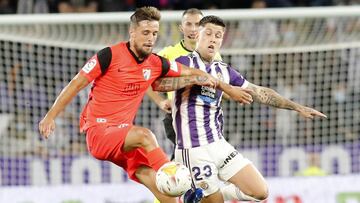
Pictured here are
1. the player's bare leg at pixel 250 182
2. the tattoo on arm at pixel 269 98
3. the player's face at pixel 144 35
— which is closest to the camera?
the player's face at pixel 144 35

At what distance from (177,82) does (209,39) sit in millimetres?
429

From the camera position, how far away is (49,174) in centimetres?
1237

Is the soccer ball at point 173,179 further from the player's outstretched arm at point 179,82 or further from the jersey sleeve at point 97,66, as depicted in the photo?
the jersey sleeve at point 97,66

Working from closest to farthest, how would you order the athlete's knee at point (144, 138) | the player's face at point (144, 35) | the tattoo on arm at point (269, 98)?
the athlete's knee at point (144, 138) → the player's face at point (144, 35) → the tattoo on arm at point (269, 98)

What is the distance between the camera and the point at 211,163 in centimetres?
850

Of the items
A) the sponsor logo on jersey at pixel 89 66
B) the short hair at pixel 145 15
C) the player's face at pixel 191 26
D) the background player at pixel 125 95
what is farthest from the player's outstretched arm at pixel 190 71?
the player's face at pixel 191 26

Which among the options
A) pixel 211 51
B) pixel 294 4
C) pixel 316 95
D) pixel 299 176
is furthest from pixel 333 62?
pixel 211 51

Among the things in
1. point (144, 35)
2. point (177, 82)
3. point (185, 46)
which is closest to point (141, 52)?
point (144, 35)

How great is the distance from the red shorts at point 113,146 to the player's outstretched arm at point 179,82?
1.69ft

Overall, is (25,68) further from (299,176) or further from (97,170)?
(299,176)

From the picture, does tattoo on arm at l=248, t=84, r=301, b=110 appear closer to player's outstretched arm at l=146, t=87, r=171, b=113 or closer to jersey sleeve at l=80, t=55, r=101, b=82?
player's outstretched arm at l=146, t=87, r=171, b=113

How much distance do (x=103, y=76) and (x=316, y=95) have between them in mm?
5380

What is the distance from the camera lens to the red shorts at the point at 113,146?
801 centimetres

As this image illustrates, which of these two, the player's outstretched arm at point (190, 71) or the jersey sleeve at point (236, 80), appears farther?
the jersey sleeve at point (236, 80)
